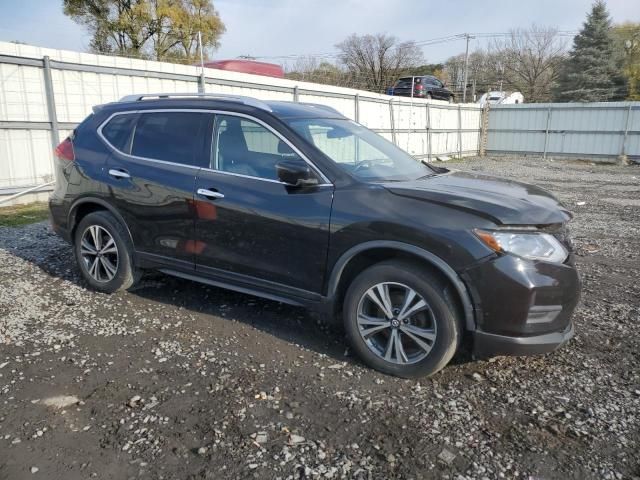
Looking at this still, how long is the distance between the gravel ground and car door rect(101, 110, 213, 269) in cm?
65

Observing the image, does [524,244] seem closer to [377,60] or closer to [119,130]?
[119,130]

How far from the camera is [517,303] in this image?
2949 mm

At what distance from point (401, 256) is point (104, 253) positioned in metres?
2.95

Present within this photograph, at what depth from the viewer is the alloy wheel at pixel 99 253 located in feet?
15.3

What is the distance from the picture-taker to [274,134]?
12.6 feet

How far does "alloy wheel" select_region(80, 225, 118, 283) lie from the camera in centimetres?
466

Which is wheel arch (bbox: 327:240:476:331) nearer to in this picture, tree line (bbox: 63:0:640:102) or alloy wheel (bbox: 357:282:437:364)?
alloy wheel (bbox: 357:282:437:364)

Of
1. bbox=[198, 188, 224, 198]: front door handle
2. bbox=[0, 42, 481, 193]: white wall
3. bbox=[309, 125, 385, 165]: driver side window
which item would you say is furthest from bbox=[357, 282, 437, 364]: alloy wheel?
bbox=[0, 42, 481, 193]: white wall

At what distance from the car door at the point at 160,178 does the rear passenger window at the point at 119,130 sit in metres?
0.01

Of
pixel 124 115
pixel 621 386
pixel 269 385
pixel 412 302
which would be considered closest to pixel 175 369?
pixel 269 385

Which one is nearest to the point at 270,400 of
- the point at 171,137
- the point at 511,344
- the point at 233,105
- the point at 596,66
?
the point at 511,344

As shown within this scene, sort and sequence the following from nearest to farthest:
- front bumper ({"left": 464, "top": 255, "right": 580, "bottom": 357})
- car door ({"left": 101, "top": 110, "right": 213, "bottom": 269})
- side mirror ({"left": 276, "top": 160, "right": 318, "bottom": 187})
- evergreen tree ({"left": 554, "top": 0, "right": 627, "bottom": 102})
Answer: front bumper ({"left": 464, "top": 255, "right": 580, "bottom": 357}), side mirror ({"left": 276, "top": 160, "right": 318, "bottom": 187}), car door ({"left": 101, "top": 110, "right": 213, "bottom": 269}), evergreen tree ({"left": 554, "top": 0, "right": 627, "bottom": 102})

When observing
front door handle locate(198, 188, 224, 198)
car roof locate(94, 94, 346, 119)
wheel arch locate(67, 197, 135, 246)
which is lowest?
wheel arch locate(67, 197, 135, 246)

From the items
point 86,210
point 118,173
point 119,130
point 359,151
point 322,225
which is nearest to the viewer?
point 322,225
